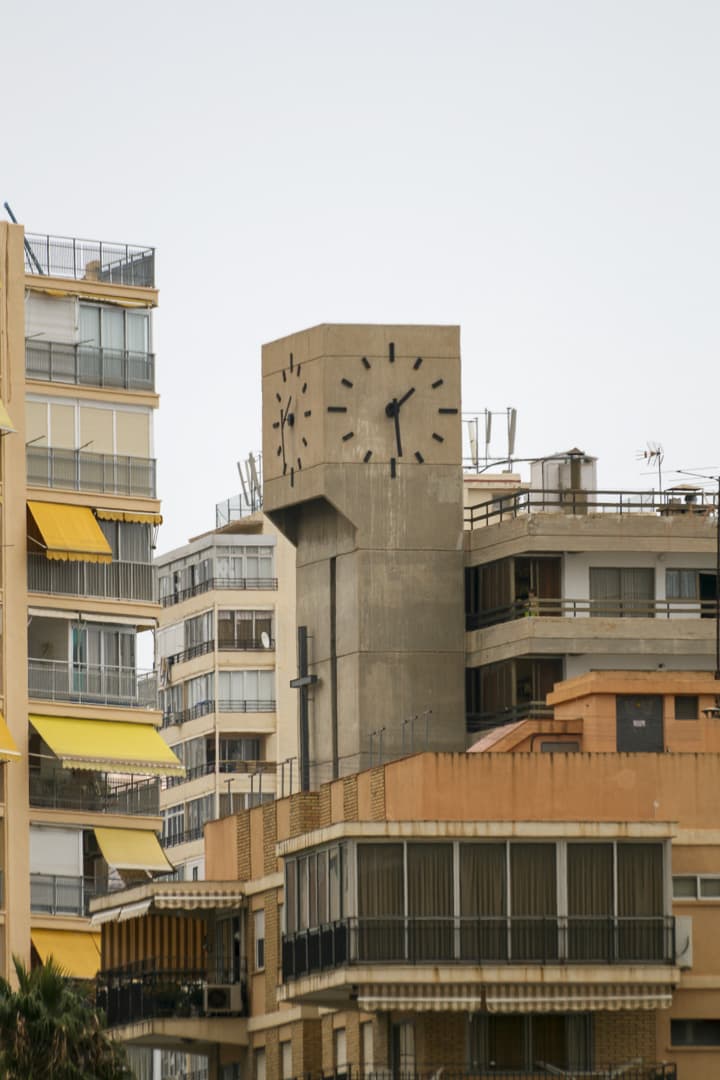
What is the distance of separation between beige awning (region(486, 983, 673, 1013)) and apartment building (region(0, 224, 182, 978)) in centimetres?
2894

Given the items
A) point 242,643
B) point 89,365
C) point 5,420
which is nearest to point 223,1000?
point 5,420

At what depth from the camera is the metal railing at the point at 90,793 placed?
100m

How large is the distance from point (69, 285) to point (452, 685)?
16.3m

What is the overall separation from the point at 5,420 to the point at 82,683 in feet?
23.9

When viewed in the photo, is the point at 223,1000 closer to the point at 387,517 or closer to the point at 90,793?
the point at 90,793

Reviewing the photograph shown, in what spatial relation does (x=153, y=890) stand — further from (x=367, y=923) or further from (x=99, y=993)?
(x=367, y=923)

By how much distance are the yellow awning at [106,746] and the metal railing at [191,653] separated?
145 ft

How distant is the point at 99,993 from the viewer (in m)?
85.1

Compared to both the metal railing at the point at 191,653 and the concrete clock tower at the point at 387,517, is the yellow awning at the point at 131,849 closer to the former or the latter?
the concrete clock tower at the point at 387,517

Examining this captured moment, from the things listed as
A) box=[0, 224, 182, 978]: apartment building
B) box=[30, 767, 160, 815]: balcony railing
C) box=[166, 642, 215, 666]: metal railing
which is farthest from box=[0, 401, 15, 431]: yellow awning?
box=[166, 642, 215, 666]: metal railing

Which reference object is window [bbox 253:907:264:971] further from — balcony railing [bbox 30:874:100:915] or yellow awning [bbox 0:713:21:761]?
yellow awning [bbox 0:713:21:761]

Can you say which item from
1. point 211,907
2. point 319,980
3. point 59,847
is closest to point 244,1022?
point 211,907

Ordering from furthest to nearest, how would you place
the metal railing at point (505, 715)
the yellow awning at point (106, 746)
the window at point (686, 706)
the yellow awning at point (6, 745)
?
the metal railing at point (505, 715), the yellow awning at point (106, 746), the yellow awning at point (6, 745), the window at point (686, 706)

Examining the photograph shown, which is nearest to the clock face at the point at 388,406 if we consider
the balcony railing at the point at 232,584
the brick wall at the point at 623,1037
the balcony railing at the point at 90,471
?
the balcony railing at the point at 90,471
